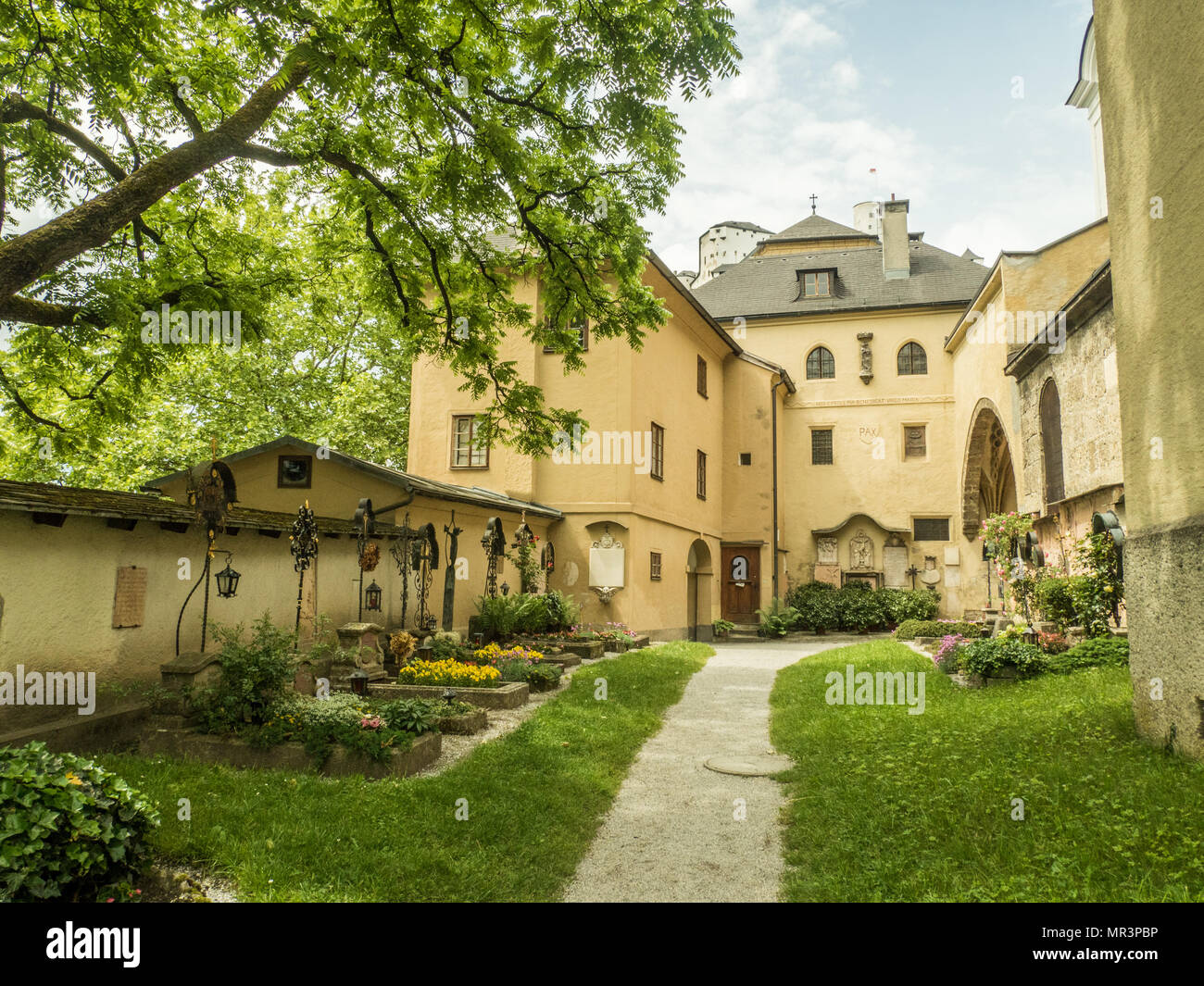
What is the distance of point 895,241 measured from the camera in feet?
102

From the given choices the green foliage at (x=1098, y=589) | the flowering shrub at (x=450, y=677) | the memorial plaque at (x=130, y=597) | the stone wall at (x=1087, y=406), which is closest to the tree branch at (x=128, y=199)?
the memorial plaque at (x=130, y=597)

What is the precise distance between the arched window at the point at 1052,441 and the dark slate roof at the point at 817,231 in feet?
76.2

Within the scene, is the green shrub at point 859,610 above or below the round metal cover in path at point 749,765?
above

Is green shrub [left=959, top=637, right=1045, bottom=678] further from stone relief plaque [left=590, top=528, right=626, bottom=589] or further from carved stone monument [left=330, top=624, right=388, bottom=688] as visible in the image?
stone relief plaque [left=590, top=528, right=626, bottom=589]

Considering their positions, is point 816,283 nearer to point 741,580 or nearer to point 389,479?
point 741,580

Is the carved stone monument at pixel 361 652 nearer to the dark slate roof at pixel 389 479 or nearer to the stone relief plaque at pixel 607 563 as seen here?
the dark slate roof at pixel 389 479

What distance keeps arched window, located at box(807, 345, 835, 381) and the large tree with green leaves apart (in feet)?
66.2

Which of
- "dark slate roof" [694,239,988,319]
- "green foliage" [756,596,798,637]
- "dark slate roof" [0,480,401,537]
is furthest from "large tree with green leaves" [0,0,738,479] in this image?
"dark slate roof" [694,239,988,319]

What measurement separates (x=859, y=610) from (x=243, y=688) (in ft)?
75.0

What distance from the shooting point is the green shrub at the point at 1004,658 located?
1110 cm

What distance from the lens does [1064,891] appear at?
4.02 meters

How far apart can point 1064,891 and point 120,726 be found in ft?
26.7

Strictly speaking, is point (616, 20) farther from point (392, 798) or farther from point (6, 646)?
point (6, 646)

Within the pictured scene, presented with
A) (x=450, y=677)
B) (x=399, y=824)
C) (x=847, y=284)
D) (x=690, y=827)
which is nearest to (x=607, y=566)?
(x=450, y=677)
